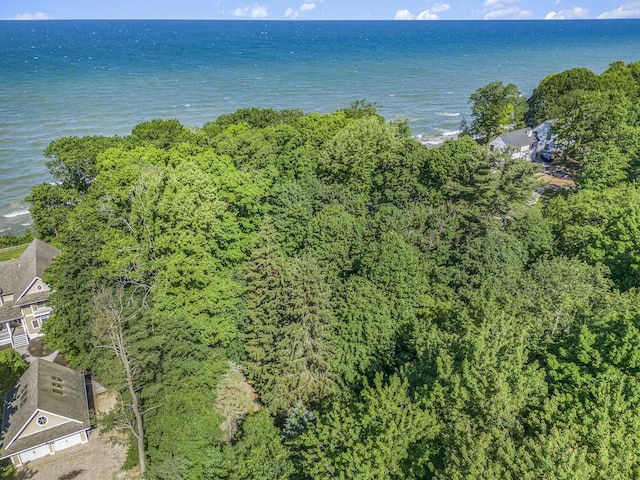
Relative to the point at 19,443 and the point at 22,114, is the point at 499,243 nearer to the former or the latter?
the point at 19,443

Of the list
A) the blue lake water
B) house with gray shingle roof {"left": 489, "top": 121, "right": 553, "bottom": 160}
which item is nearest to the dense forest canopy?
house with gray shingle roof {"left": 489, "top": 121, "right": 553, "bottom": 160}

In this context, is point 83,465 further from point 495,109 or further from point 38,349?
point 495,109

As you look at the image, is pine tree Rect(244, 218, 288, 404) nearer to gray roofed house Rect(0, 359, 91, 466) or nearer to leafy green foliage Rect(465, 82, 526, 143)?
gray roofed house Rect(0, 359, 91, 466)

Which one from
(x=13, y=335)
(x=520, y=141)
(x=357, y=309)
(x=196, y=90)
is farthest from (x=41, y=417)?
(x=196, y=90)

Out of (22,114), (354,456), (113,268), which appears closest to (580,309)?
(354,456)

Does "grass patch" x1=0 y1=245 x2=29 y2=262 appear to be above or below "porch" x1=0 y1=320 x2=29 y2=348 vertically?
above

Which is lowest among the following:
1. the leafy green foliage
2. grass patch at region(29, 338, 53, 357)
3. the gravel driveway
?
the gravel driveway

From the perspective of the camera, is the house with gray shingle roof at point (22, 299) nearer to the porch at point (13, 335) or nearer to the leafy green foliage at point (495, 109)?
the porch at point (13, 335)

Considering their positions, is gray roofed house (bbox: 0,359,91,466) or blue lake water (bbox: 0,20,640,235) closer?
gray roofed house (bbox: 0,359,91,466)
